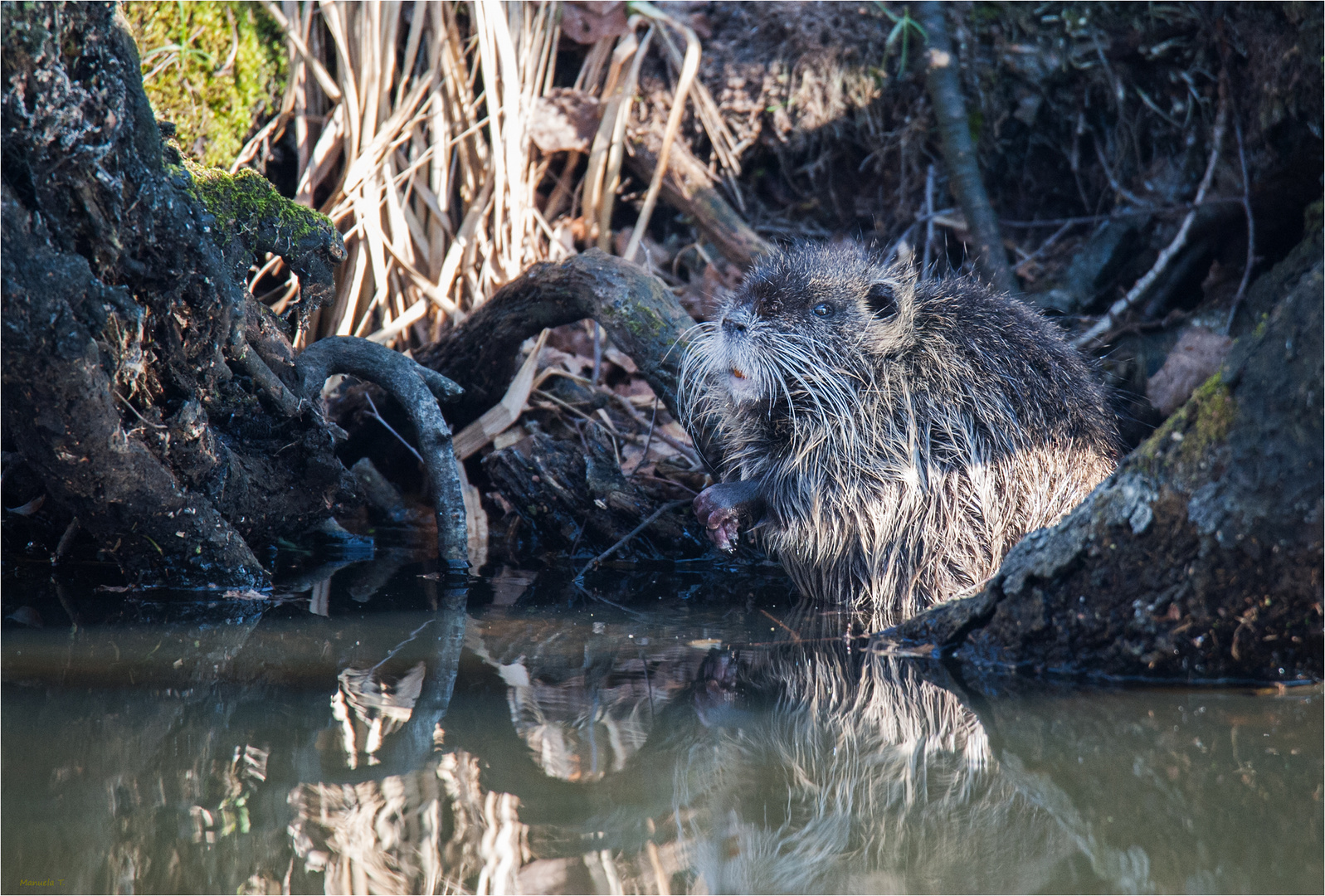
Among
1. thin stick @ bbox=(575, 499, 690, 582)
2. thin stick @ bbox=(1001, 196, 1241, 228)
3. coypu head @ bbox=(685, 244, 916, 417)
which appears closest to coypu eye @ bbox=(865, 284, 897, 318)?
coypu head @ bbox=(685, 244, 916, 417)

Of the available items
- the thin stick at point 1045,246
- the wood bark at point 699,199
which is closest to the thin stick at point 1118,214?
the thin stick at point 1045,246

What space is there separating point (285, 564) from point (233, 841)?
101 inches

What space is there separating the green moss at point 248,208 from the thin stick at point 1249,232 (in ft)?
14.3

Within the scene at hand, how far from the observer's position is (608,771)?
2010mm

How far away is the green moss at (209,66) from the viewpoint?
518cm

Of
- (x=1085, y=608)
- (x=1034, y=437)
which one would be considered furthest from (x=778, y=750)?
(x=1034, y=437)

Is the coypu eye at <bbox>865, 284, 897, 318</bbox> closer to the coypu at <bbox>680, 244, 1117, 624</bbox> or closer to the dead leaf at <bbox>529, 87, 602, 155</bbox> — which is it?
→ the coypu at <bbox>680, 244, 1117, 624</bbox>

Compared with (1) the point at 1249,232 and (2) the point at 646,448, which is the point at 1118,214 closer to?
(1) the point at 1249,232

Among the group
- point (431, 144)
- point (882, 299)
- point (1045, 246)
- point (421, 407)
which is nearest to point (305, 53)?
point (431, 144)

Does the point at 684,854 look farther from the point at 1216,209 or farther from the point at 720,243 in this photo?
the point at 1216,209

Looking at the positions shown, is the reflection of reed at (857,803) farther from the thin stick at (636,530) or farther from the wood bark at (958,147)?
the wood bark at (958,147)

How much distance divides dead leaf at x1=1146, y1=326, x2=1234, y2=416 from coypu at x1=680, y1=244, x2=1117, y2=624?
51.1 inches

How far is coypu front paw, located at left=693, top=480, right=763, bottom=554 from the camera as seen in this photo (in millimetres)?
3734

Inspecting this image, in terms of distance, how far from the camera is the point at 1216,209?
534 cm
